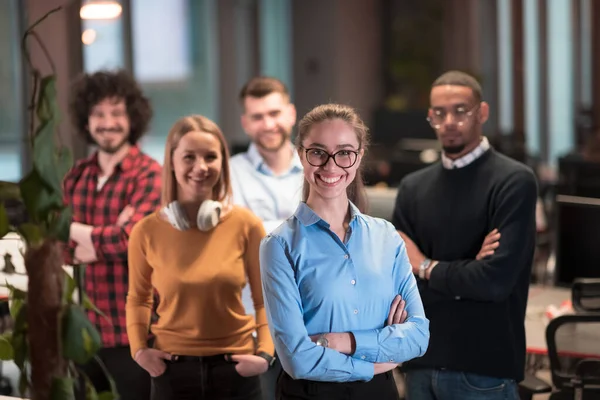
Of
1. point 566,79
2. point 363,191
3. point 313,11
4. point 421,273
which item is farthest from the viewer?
point 566,79

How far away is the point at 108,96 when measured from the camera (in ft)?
12.0

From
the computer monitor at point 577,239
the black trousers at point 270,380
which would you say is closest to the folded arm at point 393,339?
the black trousers at point 270,380

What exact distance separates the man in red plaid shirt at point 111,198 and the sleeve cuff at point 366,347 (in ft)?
4.41

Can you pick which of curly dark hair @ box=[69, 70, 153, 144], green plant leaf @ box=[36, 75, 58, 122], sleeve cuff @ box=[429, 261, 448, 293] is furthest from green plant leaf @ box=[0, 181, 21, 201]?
curly dark hair @ box=[69, 70, 153, 144]

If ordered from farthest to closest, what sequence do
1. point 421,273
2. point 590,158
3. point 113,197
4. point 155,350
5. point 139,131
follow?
point 590,158, point 139,131, point 113,197, point 421,273, point 155,350

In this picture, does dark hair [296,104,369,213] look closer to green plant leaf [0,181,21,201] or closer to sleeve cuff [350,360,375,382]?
sleeve cuff [350,360,375,382]

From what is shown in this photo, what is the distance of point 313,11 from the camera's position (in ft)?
38.1

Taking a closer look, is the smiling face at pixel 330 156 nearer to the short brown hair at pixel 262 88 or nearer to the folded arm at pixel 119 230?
the folded arm at pixel 119 230

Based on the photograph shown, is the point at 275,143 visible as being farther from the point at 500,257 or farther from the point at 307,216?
the point at 307,216

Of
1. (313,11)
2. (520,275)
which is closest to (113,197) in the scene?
(520,275)

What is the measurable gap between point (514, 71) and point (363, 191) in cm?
1124

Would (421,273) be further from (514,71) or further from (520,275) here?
(514,71)

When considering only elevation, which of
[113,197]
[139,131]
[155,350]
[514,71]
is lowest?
[155,350]

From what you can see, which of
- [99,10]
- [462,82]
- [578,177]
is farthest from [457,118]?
[99,10]
